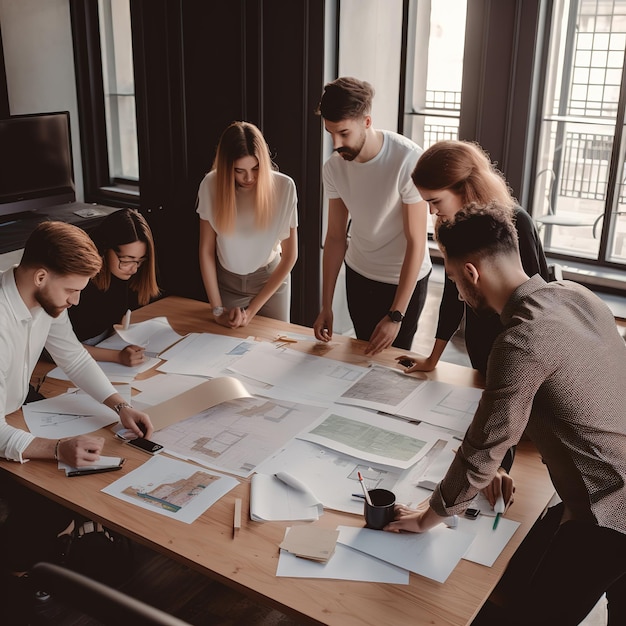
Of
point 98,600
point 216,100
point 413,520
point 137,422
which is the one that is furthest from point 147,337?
point 98,600

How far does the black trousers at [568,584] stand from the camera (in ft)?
5.00

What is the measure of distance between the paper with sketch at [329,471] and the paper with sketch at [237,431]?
48mm

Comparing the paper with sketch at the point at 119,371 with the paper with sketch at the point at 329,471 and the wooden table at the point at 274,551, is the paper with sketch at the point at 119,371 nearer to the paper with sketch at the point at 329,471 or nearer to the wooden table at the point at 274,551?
the wooden table at the point at 274,551

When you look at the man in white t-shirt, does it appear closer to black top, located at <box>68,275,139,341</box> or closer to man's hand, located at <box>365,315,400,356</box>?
man's hand, located at <box>365,315,400,356</box>

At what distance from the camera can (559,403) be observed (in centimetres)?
144

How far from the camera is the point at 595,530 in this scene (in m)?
1.52

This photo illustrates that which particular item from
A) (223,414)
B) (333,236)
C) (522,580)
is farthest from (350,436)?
(333,236)

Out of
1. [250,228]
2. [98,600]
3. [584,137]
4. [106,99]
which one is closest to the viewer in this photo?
[98,600]

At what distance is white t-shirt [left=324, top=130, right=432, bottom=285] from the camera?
2.58m

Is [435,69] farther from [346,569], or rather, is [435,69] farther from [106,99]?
[346,569]

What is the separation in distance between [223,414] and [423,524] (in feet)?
2.48

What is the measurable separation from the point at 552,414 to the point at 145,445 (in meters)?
1.08

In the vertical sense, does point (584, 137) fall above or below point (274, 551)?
above

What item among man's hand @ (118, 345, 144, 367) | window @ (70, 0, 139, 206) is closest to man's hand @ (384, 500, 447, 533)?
man's hand @ (118, 345, 144, 367)
